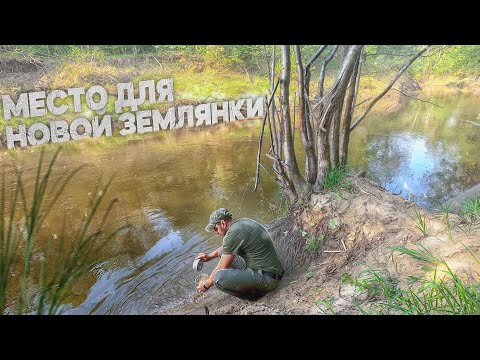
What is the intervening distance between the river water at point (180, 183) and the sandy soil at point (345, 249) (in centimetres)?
68

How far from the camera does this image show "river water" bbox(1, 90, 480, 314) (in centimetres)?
317

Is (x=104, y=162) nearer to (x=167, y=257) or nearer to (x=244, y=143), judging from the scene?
(x=244, y=143)

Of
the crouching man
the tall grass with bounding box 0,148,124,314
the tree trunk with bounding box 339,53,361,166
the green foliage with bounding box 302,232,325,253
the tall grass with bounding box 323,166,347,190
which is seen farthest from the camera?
the tree trunk with bounding box 339,53,361,166

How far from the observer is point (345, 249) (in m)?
2.63

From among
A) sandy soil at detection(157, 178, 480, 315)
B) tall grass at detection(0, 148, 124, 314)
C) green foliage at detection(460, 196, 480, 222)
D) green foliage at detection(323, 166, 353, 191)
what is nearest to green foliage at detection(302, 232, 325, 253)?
sandy soil at detection(157, 178, 480, 315)

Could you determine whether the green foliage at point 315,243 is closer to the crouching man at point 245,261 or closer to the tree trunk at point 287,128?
the crouching man at point 245,261

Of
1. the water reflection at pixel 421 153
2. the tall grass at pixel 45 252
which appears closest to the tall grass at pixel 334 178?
the water reflection at pixel 421 153

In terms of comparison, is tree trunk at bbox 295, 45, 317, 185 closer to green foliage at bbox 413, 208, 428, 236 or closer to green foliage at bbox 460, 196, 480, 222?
green foliage at bbox 413, 208, 428, 236

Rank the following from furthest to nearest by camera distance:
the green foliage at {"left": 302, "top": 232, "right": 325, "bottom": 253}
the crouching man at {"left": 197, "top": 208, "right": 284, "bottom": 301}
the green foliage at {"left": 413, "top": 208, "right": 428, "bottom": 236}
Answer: the green foliage at {"left": 302, "top": 232, "right": 325, "bottom": 253} → the crouching man at {"left": 197, "top": 208, "right": 284, "bottom": 301} → the green foliage at {"left": 413, "top": 208, "right": 428, "bottom": 236}

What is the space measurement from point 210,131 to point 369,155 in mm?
4441

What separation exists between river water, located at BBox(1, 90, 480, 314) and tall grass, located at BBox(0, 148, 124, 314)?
0.74ft

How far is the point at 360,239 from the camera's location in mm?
2623
